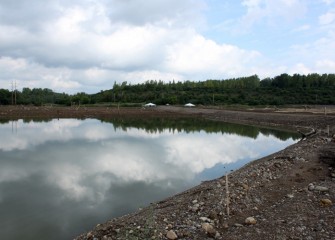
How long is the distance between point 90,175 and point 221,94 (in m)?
98.6

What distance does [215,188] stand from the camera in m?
10.8

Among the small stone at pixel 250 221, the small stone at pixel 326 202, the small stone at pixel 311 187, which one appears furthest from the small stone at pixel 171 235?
the small stone at pixel 311 187

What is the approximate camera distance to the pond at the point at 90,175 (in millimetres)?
9922

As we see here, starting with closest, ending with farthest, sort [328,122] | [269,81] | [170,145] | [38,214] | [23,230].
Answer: [23,230]
[38,214]
[170,145]
[328,122]
[269,81]

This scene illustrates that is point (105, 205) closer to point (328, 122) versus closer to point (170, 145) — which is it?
point (170, 145)

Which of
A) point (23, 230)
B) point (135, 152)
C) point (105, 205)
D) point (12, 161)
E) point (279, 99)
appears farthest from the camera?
point (279, 99)

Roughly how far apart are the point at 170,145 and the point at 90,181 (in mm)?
13256

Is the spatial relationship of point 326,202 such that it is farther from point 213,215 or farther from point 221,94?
point 221,94

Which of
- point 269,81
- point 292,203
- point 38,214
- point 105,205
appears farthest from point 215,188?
point 269,81

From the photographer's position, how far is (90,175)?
1532 cm

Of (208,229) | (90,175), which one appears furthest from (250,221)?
(90,175)

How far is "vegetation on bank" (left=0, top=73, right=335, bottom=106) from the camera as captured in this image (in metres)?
91.0

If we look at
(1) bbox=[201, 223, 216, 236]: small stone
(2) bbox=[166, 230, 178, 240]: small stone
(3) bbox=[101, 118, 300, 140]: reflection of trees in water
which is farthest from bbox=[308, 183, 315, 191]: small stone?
(3) bbox=[101, 118, 300, 140]: reflection of trees in water

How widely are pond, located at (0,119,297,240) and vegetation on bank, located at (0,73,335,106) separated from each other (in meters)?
67.8
